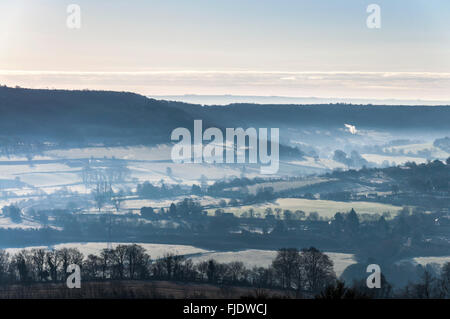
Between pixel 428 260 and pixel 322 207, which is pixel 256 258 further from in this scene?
pixel 322 207

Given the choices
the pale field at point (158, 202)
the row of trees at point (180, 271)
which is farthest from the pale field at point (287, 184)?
the row of trees at point (180, 271)

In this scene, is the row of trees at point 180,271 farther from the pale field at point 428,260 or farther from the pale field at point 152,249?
the pale field at point 428,260

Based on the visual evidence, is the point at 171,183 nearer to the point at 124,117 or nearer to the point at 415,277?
the point at 124,117

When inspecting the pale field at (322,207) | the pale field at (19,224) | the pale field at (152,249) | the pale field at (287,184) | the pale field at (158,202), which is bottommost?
the pale field at (152,249)

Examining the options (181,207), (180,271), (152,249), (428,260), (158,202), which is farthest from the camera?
(158,202)

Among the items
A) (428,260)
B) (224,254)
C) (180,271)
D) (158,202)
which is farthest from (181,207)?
(180,271)

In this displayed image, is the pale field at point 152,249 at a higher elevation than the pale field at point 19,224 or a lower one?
lower

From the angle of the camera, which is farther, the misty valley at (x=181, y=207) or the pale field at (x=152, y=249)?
the pale field at (x=152, y=249)

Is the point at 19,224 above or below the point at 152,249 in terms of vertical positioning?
above
